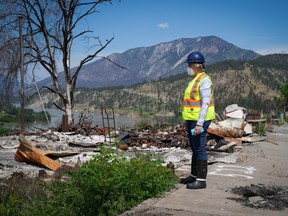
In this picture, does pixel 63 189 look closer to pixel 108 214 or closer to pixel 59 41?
pixel 108 214

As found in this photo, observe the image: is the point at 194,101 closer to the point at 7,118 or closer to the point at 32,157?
the point at 32,157

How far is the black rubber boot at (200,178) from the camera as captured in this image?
242 inches

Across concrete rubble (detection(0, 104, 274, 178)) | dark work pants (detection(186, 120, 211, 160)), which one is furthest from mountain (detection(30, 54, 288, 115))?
dark work pants (detection(186, 120, 211, 160))

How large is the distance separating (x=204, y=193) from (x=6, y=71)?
1621 cm

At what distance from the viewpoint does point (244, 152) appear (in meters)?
11.0

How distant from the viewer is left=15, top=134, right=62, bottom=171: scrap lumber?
9234mm

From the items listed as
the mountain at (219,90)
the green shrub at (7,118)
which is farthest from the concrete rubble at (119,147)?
the mountain at (219,90)

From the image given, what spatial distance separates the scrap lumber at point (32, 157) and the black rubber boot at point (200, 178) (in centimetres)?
396

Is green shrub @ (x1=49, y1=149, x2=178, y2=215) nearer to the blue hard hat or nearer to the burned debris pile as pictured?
the burned debris pile

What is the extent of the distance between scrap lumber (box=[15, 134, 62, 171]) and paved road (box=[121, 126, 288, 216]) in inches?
119

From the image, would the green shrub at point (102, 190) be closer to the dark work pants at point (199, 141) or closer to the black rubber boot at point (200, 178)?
the black rubber boot at point (200, 178)

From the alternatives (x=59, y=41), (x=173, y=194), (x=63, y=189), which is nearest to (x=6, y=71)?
(x=59, y=41)

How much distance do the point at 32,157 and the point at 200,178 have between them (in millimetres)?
4793

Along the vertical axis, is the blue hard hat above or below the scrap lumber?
above
